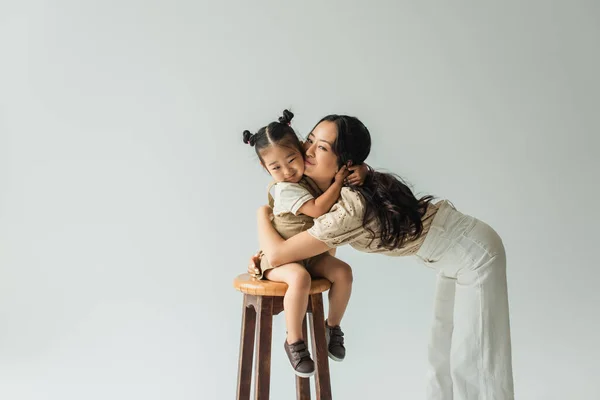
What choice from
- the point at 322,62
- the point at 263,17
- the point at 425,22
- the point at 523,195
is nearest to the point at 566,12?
the point at 425,22

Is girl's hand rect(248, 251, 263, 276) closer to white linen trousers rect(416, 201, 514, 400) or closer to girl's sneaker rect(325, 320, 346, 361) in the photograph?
girl's sneaker rect(325, 320, 346, 361)

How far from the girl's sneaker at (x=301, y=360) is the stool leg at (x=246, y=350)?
30 centimetres

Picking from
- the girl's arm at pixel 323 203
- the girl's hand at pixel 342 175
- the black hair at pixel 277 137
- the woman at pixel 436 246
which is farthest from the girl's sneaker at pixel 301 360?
the black hair at pixel 277 137

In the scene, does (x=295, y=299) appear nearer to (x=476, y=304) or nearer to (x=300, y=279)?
(x=300, y=279)

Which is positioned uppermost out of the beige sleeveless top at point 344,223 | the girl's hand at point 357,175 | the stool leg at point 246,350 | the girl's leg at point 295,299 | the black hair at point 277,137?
the black hair at point 277,137

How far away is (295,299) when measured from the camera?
2.38 metres

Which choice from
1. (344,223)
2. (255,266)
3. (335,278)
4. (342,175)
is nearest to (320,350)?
(335,278)

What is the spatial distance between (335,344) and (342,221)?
540 mm

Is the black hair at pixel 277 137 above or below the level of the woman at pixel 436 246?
above

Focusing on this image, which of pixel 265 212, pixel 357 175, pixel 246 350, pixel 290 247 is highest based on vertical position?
pixel 357 175

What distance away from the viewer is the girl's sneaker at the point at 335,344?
263cm

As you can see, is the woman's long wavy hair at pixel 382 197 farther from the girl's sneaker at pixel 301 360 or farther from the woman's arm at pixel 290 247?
the girl's sneaker at pixel 301 360

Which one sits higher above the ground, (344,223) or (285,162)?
(285,162)

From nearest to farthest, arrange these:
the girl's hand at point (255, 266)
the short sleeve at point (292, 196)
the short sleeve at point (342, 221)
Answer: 1. the short sleeve at point (342, 221)
2. the short sleeve at point (292, 196)
3. the girl's hand at point (255, 266)
